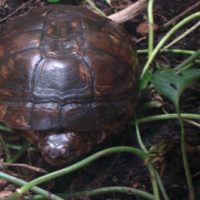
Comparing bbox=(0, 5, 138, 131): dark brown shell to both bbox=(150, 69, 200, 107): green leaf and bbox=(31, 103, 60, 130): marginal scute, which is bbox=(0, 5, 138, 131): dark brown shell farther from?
bbox=(150, 69, 200, 107): green leaf

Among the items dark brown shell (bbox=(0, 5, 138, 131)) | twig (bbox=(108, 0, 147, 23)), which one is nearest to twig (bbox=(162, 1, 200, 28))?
twig (bbox=(108, 0, 147, 23))

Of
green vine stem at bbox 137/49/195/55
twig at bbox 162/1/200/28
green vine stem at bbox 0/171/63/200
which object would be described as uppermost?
twig at bbox 162/1/200/28

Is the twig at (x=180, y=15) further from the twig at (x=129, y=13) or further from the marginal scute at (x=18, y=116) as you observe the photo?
the marginal scute at (x=18, y=116)

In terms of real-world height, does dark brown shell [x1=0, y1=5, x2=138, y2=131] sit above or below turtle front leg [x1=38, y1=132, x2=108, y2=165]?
above

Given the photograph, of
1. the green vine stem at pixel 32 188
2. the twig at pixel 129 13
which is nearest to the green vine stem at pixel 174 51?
the twig at pixel 129 13

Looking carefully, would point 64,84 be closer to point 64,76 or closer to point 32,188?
point 64,76

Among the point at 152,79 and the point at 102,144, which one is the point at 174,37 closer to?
the point at 152,79

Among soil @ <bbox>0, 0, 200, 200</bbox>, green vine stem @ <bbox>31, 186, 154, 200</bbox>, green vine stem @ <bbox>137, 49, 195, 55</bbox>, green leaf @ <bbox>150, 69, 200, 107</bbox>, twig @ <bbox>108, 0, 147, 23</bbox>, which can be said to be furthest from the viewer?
twig @ <bbox>108, 0, 147, 23</bbox>

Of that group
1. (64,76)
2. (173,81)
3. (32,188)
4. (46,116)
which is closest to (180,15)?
(173,81)

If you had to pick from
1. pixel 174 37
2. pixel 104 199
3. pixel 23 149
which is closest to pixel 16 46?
pixel 23 149
